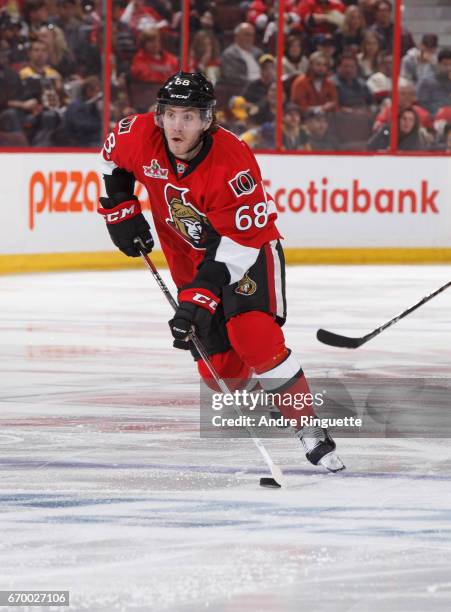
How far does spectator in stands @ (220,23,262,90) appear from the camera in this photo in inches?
410

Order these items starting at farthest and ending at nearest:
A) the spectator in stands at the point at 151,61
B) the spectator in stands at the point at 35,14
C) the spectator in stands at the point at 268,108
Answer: the spectator in stands at the point at 268,108 < the spectator in stands at the point at 151,61 < the spectator in stands at the point at 35,14

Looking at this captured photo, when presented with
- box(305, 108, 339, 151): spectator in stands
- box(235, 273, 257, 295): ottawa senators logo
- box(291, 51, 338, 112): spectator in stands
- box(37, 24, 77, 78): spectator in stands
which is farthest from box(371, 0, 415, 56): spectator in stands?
box(235, 273, 257, 295): ottawa senators logo

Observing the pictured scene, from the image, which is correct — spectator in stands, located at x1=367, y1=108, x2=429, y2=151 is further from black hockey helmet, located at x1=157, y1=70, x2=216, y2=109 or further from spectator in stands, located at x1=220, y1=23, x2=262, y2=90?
black hockey helmet, located at x1=157, y1=70, x2=216, y2=109

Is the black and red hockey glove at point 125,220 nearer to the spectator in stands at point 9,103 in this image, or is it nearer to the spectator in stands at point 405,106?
the spectator in stands at point 9,103

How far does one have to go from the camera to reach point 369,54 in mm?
11016

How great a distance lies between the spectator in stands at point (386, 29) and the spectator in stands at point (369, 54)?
0.04 meters

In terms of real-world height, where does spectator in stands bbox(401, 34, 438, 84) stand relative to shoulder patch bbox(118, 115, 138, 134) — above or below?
below

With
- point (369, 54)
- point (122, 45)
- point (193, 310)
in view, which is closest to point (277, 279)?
point (193, 310)

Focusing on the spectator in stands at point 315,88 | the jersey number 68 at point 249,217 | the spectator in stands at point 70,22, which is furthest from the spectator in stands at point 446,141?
the jersey number 68 at point 249,217

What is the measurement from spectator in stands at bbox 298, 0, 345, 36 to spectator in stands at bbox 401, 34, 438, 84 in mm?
595

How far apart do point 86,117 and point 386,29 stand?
8.05ft

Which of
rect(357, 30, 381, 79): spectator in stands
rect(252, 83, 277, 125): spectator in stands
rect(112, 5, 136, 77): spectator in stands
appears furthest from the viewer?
rect(357, 30, 381, 79): spectator in stands

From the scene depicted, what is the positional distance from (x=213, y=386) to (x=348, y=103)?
6.73m

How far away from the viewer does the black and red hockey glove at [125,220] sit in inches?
167
